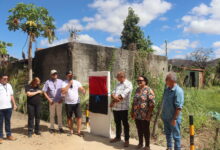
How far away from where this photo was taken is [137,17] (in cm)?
2434

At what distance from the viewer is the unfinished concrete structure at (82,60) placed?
753 centimetres

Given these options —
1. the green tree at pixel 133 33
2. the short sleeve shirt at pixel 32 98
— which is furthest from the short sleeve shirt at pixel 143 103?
the green tree at pixel 133 33

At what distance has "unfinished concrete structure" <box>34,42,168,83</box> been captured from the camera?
7527mm

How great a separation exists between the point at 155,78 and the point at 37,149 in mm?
4391

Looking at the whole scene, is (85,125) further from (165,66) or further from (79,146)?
(165,66)

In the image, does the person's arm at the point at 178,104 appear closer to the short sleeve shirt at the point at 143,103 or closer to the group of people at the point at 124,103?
the group of people at the point at 124,103

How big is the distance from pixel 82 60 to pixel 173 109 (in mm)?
4464

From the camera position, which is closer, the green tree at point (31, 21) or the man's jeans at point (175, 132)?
the man's jeans at point (175, 132)

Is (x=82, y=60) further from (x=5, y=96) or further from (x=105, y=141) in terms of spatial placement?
(x=105, y=141)

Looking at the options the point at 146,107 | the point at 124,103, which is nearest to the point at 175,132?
the point at 146,107

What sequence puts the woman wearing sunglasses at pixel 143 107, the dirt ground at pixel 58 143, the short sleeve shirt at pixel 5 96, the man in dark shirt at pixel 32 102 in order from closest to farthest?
1. the woman wearing sunglasses at pixel 143 107
2. the dirt ground at pixel 58 143
3. the short sleeve shirt at pixel 5 96
4. the man in dark shirt at pixel 32 102

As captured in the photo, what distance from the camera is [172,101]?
389cm

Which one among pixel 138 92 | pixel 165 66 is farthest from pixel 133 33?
pixel 138 92

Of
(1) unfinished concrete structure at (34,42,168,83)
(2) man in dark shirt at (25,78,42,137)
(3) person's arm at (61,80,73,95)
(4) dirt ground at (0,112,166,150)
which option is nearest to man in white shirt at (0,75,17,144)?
(4) dirt ground at (0,112,166,150)
